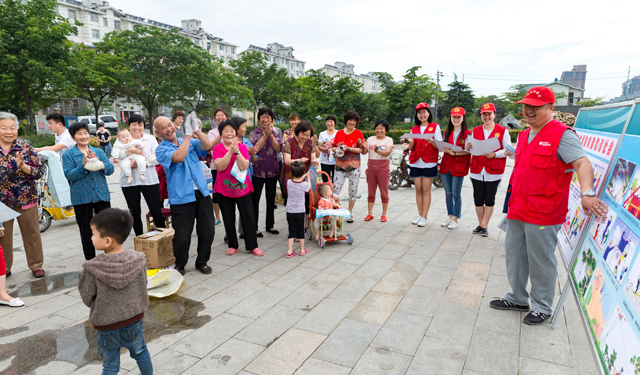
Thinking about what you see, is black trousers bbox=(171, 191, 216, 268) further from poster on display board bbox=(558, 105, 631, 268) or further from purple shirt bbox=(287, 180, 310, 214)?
poster on display board bbox=(558, 105, 631, 268)

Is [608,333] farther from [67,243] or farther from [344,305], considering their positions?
[67,243]

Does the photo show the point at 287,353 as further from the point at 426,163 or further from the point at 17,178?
the point at 426,163

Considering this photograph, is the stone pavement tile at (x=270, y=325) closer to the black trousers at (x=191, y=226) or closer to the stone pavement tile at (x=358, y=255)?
the black trousers at (x=191, y=226)

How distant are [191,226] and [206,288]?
2.43 ft

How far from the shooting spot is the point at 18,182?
3.81m

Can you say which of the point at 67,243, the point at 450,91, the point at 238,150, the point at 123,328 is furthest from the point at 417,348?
the point at 450,91

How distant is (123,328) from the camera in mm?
2172

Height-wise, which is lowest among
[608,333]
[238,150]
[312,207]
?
[312,207]

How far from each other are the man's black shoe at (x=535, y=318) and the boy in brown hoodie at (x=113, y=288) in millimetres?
2912

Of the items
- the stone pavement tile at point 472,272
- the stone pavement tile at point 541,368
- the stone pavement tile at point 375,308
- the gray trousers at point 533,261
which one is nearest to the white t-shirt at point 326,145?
the stone pavement tile at point 472,272

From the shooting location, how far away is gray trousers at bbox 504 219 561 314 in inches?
117

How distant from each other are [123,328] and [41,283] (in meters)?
2.62

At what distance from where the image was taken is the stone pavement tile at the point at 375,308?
322 centimetres

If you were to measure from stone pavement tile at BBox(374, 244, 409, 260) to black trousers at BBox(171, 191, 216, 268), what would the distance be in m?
2.10
